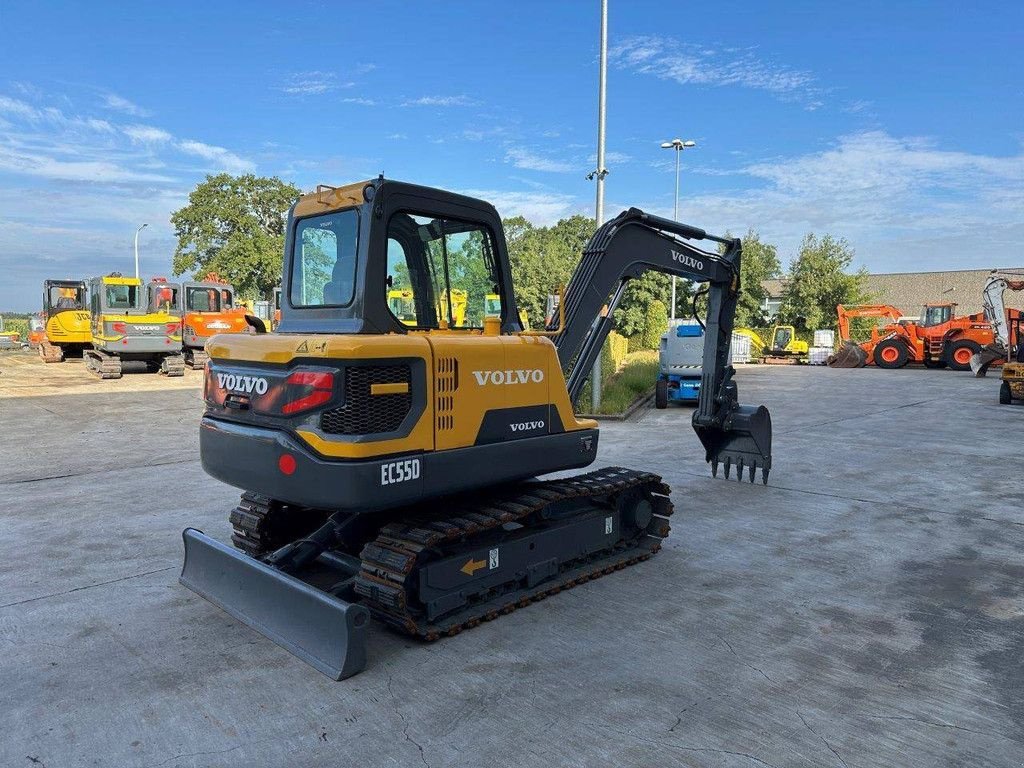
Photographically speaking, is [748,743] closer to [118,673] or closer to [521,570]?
[521,570]

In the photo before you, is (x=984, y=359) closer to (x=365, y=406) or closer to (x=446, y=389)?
(x=446, y=389)

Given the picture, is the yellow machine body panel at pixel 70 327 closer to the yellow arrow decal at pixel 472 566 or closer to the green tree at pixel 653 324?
the yellow arrow decal at pixel 472 566

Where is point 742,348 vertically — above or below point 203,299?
below

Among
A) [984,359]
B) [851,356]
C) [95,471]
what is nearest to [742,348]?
[851,356]

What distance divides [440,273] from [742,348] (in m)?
31.6

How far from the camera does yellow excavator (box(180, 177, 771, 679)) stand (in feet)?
13.7

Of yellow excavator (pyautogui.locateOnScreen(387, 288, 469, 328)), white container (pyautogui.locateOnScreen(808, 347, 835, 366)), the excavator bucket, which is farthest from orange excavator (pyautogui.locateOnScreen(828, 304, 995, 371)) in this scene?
yellow excavator (pyautogui.locateOnScreen(387, 288, 469, 328))

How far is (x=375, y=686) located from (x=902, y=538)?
5255 mm

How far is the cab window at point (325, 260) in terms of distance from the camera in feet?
15.1

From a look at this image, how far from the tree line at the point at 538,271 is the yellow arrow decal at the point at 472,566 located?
36.7 m

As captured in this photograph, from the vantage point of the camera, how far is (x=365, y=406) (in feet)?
13.7

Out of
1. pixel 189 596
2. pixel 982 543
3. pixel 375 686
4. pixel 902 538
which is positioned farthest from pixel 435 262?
pixel 982 543

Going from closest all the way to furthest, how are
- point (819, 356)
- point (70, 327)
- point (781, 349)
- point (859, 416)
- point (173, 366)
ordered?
point (859, 416) → point (173, 366) → point (70, 327) → point (819, 356) → point (781, 349)

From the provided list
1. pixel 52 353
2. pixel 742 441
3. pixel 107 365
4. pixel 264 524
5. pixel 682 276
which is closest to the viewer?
pixel 264 524
